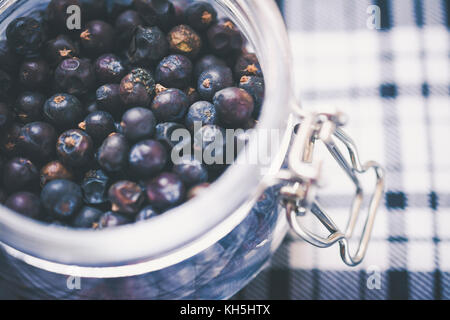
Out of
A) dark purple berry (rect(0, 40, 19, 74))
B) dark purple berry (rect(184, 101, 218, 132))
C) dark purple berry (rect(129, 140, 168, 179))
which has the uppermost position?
dark purple berry (rect(0, 40, 19, 74))

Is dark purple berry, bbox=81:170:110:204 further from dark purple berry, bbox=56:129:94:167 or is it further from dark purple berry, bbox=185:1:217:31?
dark purple berry, bbox=185:1:217:31

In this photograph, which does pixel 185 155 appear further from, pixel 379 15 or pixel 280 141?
pixel 379 15

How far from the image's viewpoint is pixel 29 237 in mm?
287

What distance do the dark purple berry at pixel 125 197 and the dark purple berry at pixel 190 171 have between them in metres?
0.04

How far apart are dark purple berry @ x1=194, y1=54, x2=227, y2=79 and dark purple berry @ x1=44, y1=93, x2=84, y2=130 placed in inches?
4.3

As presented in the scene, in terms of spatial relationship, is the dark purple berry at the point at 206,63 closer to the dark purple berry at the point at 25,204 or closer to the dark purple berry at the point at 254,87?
the dark purple berry at the point at 254,87

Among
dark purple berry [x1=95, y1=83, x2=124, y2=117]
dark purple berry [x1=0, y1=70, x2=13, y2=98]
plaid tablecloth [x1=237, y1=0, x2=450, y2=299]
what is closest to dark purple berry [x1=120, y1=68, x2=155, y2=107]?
dark purple berry [x1=95, y1=83, x2=124, y2=117]

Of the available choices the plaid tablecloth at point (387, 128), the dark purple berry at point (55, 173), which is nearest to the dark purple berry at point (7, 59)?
the dark purple berry at point (55, 173)

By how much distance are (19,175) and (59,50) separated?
0.39ft

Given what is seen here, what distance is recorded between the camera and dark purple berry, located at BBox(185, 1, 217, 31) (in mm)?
415

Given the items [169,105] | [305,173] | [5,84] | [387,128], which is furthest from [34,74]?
[387,128]
